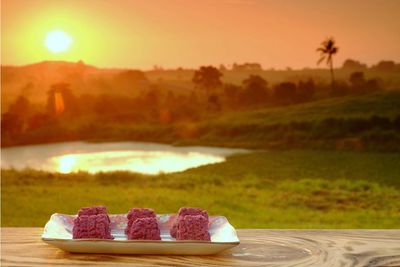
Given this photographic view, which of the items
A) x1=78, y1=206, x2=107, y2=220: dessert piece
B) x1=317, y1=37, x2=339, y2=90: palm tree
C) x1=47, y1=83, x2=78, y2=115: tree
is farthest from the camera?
x1=47, y1=83, x2=78, y2=115: tree

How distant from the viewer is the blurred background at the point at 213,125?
15.5 feet

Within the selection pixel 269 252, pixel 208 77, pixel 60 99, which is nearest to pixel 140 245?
pixel 269 252

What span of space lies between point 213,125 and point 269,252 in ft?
10.1

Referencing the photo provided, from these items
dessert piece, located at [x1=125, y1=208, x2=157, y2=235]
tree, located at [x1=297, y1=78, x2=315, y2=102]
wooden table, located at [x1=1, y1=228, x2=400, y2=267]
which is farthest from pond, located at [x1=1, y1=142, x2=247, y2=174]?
dessert piece, located at [x1=125, y1=208, x2=157, y2=235]

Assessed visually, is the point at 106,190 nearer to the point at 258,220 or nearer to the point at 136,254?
the point at 258,220

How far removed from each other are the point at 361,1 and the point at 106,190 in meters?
2.09

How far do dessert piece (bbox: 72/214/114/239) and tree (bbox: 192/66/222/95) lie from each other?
9.67ft

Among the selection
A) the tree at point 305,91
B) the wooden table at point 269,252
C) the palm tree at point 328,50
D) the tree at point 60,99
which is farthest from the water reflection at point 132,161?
the wooden table at point 269,252

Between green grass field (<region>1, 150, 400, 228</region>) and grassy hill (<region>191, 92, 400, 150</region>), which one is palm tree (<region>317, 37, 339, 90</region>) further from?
green grass field (<region>1, 150, 400, 228</region>)

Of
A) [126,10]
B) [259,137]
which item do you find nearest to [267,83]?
[259,137]

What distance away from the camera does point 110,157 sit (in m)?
4.88

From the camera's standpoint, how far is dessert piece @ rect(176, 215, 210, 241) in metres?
1.85

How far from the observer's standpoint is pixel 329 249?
1923 millimetres

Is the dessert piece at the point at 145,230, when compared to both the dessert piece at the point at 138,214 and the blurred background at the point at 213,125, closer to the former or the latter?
the dessert piece at the point at 138,214
